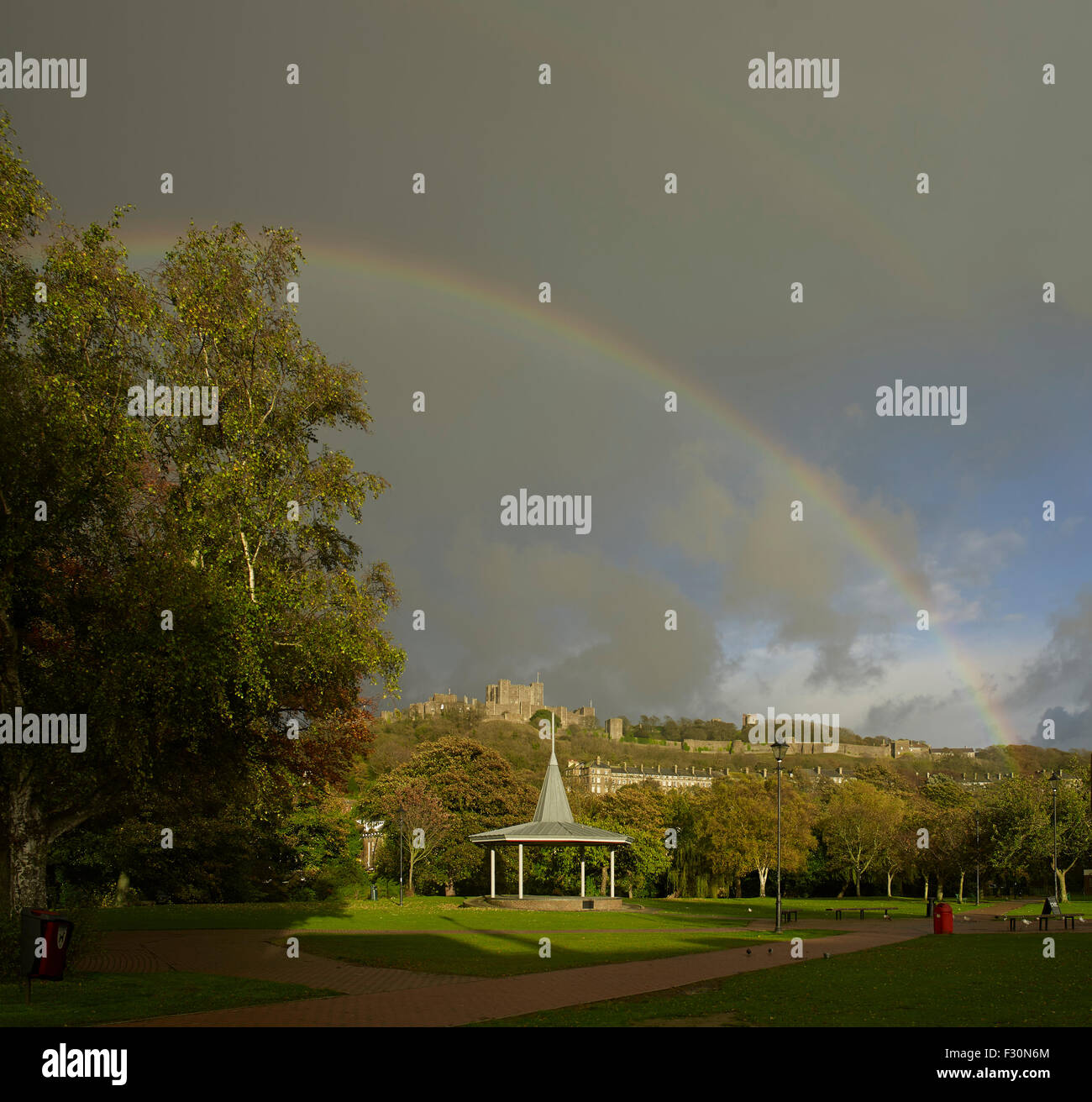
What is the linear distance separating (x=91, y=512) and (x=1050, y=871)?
61461mm

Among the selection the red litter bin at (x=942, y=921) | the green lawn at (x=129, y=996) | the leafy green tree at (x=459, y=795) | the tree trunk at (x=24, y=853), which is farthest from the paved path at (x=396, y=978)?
the leafy green tree at (x=459, y=795)

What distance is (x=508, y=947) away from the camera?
23578 mm

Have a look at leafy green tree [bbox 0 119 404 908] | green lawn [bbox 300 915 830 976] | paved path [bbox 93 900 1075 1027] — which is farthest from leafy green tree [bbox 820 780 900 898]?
leafy green tree [bbox 0 119 404 908]

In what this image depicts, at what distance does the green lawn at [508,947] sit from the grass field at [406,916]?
125 inches

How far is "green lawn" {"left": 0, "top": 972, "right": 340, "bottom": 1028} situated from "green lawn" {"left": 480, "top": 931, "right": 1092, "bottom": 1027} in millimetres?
4475

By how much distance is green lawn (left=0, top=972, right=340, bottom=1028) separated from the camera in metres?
12.8

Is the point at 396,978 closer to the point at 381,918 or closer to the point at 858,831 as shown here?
the point at 381,918

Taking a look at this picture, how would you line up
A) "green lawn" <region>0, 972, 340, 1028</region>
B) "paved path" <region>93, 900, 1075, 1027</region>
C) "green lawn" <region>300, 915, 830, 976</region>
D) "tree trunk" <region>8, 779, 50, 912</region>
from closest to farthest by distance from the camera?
"green lawn" <region>0, 972, 340, 1028</region>
"paved path" <region>93, 900, 1075, 1027</region>
"tree trunk" <region>8, 779, 50, 912</region>
"green lawn" <region>300, 915, 830, 976</region>

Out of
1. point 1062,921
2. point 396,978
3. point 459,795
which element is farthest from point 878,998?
point 459,795

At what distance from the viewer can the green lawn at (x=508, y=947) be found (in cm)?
1955

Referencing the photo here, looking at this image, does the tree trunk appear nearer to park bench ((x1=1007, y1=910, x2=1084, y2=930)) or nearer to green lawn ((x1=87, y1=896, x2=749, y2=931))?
green lawn ((x1=87, y1=896, x2=749, y2=931))

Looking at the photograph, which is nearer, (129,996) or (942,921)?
(129,996)

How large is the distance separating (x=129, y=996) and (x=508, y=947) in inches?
417
